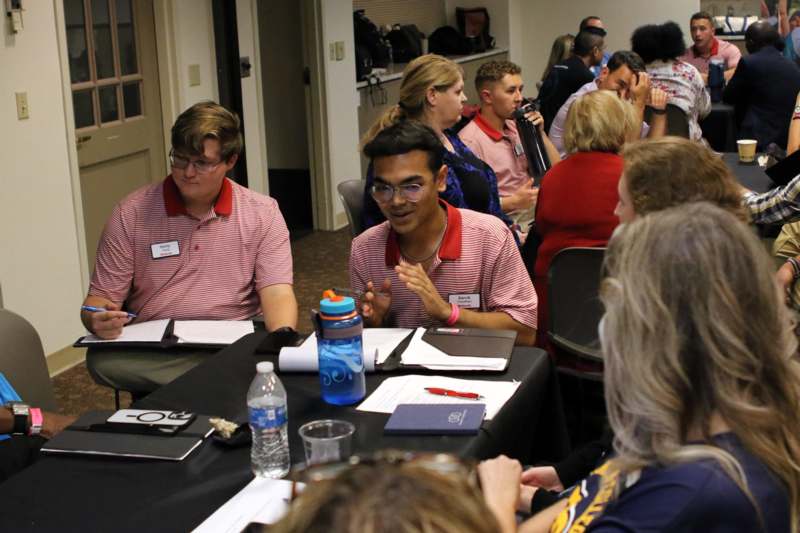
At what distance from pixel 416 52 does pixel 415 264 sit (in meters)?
6.50

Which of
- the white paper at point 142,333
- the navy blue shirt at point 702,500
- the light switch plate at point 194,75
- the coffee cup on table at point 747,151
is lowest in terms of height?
the white paper at point 142,333

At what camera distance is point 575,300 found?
10.5 ft

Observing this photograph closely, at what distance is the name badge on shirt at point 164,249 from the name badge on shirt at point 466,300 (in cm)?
87

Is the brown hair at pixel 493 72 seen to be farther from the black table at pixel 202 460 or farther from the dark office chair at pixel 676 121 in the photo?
the black table at pixel 202 460

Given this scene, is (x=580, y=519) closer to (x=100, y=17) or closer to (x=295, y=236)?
(x=100, y=17)

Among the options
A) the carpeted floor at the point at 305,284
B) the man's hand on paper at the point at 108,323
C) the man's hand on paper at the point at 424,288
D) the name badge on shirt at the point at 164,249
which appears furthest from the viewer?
the carpeted floor at the point at 305,284

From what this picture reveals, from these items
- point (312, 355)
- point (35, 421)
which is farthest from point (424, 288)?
point (35, 421)

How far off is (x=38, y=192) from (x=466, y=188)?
1.97 metres

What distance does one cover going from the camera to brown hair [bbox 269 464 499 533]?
774 mm

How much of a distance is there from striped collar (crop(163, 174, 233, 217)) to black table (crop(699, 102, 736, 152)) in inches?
185

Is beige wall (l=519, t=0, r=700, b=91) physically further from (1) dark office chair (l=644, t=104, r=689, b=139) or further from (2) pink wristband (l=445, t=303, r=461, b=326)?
(2) pink wristband (l=445, t=303, r=461, b=326)

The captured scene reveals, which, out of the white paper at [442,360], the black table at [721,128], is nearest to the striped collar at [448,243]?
the white paper at [442,360]

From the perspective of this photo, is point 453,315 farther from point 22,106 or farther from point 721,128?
point 721,128

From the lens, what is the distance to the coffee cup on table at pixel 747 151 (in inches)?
200
